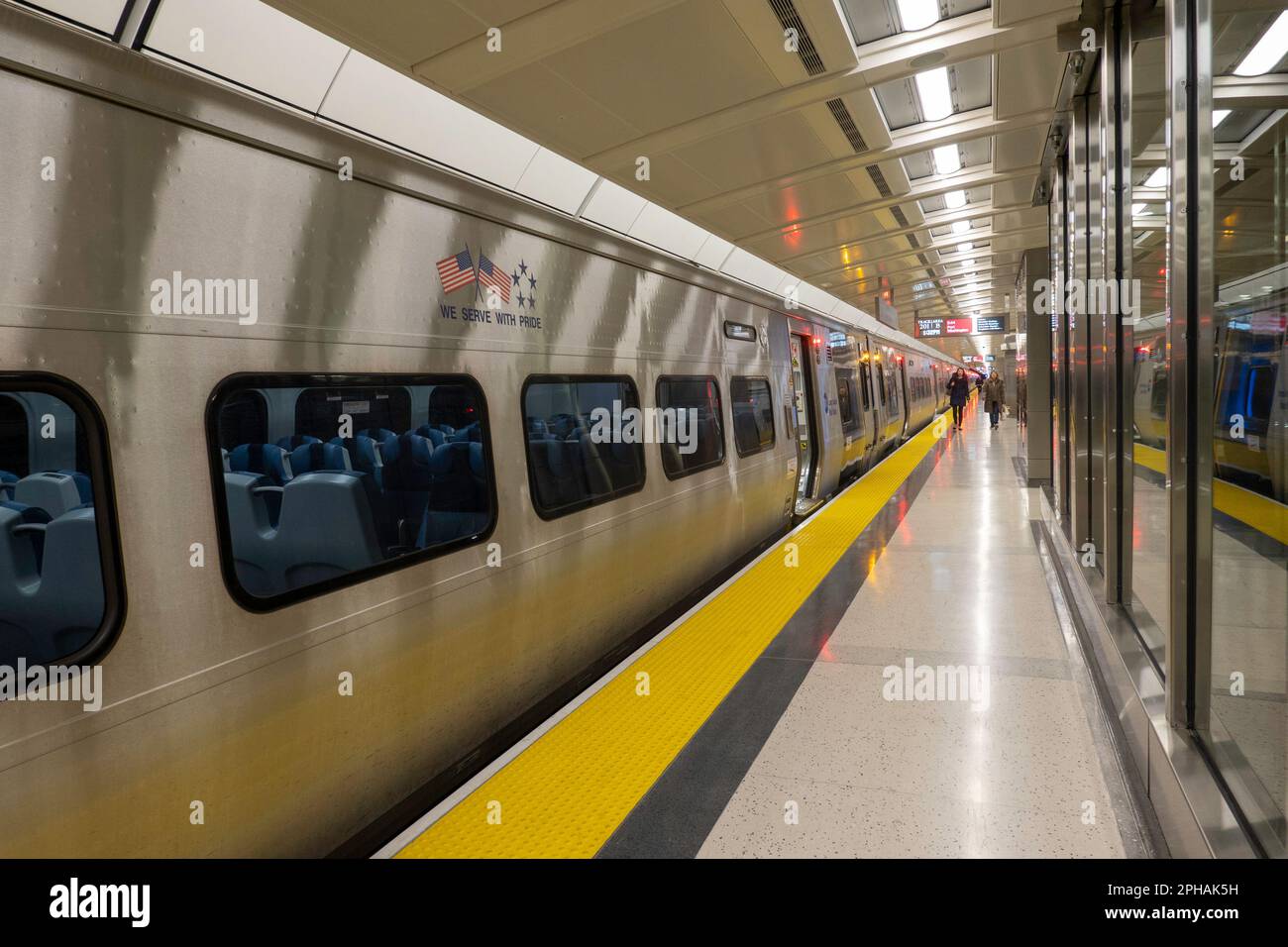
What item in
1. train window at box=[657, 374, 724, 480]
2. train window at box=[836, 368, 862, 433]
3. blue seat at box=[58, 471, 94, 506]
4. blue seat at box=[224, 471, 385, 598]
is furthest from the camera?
train window at box=[836, 368, 862, 433]

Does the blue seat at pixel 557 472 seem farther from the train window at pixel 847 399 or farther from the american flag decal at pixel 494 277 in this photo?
the train window at pixel 847 399

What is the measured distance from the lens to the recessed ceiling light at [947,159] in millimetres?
8867

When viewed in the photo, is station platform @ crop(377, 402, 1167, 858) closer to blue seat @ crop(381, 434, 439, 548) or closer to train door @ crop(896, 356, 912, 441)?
blue seat @ crop(381, 434, 439, 548)

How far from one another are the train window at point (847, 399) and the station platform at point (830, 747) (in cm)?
617

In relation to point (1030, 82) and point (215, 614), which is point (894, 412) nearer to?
point (1030, 82)

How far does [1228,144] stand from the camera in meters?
2.68

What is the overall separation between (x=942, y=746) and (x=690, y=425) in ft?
10.3

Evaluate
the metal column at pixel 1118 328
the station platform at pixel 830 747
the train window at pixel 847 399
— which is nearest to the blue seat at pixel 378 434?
the station platform at pixel 830 747

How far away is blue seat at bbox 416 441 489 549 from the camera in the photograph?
3.23 m

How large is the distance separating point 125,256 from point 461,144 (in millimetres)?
6225

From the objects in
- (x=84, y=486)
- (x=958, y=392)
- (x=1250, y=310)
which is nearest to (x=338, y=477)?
(x=84, y=486)

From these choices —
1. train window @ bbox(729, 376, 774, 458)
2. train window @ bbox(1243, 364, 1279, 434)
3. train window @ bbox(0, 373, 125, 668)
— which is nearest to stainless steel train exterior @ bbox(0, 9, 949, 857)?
train window @ bbox(0, 373, 125, 668)

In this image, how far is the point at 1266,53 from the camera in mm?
2773
